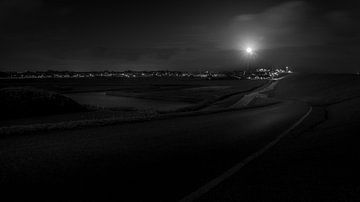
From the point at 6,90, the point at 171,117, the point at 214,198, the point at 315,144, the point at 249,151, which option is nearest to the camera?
the point at 214,198

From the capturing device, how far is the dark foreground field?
5551mm

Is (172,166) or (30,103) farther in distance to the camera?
(30,103)

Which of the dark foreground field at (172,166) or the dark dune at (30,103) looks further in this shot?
the dark dune at (30,103)

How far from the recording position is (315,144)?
10.3 meters

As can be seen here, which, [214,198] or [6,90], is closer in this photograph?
[214,198]

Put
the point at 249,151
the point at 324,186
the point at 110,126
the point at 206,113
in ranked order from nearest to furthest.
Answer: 1. the point at 324,186
2. the point at 249,151
3. the point at 110,126
4. the point at 206,113

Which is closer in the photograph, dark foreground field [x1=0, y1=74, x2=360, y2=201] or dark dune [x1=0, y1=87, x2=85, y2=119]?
dark foreground field [x1=0, y1=74, x2=360, y2=201]

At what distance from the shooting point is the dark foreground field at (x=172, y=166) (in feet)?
18.2

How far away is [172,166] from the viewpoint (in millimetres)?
7391

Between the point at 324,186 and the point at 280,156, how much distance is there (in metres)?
2.72

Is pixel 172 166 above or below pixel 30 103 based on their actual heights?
below

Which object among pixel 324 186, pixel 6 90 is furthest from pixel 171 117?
pixel 6 90

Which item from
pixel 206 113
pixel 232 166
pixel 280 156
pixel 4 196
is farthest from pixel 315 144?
pixel 206 113

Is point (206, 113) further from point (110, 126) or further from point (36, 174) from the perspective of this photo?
point (36, 174)
